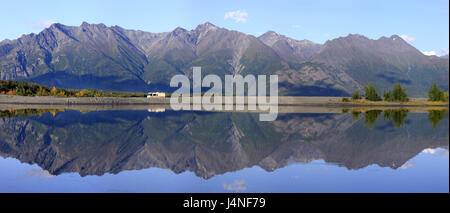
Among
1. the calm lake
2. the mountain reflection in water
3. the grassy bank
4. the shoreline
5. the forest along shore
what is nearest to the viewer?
the calm lake

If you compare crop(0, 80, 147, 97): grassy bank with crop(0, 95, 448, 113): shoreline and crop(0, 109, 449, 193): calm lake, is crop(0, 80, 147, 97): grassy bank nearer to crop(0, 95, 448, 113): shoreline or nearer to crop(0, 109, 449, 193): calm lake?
crop(0, 95, 448, 113): shoreline

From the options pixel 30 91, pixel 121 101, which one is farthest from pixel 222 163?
pixel 30 91

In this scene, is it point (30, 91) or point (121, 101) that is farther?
point (121, 101)

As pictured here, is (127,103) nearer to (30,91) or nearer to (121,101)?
(121,101)

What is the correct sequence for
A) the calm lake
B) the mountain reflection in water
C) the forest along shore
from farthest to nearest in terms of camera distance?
the forest along shore < the mountain reflection in water < the calm lake

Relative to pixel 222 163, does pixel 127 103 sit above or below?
above

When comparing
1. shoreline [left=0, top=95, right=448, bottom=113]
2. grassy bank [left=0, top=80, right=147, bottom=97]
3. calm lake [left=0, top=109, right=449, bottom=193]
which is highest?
grassy bank [left=0, top=80, right=147, bottom=97]

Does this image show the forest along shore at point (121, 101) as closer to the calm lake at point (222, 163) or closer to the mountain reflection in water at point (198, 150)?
the mountain reflection in water at point (198, 150)

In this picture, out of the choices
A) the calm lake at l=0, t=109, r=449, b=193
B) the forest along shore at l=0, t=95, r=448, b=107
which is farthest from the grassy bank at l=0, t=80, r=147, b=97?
the calm lake at l=0, t=109, r=449, b=193

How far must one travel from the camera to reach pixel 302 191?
65.3ft

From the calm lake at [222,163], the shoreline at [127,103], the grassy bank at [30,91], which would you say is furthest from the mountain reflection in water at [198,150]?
the grassy bank at [30,91]

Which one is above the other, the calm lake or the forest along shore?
the forest along shore

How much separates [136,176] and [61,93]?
17466 cm
